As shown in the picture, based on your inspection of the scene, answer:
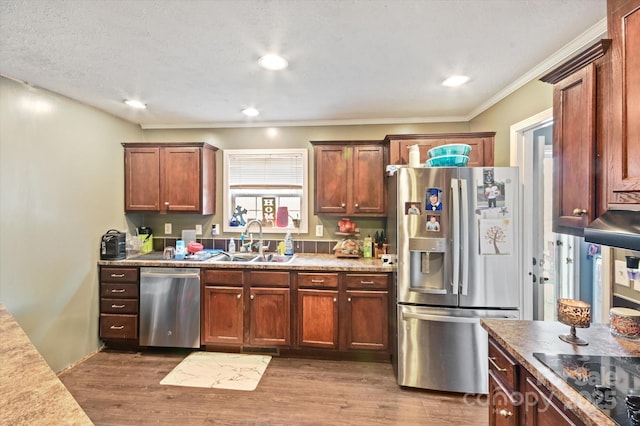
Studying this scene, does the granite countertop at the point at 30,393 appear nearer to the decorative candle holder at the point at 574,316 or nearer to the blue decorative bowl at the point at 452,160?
the decorative candle holder at the point at 574,316

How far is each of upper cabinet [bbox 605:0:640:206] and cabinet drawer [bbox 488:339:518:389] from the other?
0.78 m

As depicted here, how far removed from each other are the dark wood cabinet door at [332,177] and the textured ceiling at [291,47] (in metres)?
0.53

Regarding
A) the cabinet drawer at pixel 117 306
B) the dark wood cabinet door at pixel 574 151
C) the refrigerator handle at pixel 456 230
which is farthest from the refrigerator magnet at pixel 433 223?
the cabinet drawer at pixel 117 306

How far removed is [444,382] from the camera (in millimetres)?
2441

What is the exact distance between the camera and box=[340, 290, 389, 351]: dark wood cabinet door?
2873 millimetres

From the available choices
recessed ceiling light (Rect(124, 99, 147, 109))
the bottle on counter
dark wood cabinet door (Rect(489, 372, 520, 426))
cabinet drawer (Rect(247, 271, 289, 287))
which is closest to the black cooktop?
dark wood cabinet door (Rect(489, 372, 520, 426))

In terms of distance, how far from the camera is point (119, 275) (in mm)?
3109

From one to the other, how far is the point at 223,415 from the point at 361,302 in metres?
1.44

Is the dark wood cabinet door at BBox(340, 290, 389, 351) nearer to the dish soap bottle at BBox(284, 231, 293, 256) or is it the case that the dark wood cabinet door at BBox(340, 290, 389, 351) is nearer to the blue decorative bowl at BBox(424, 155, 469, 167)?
the dish soap bottle at BBox(284, 231, 293, 256)

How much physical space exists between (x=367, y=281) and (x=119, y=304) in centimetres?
254

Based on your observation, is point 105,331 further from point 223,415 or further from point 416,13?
point 416,13

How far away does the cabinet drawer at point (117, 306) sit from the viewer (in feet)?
10.2

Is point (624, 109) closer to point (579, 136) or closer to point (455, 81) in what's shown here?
point (579, 136)

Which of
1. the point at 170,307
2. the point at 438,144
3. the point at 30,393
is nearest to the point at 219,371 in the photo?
the point at 170,307
